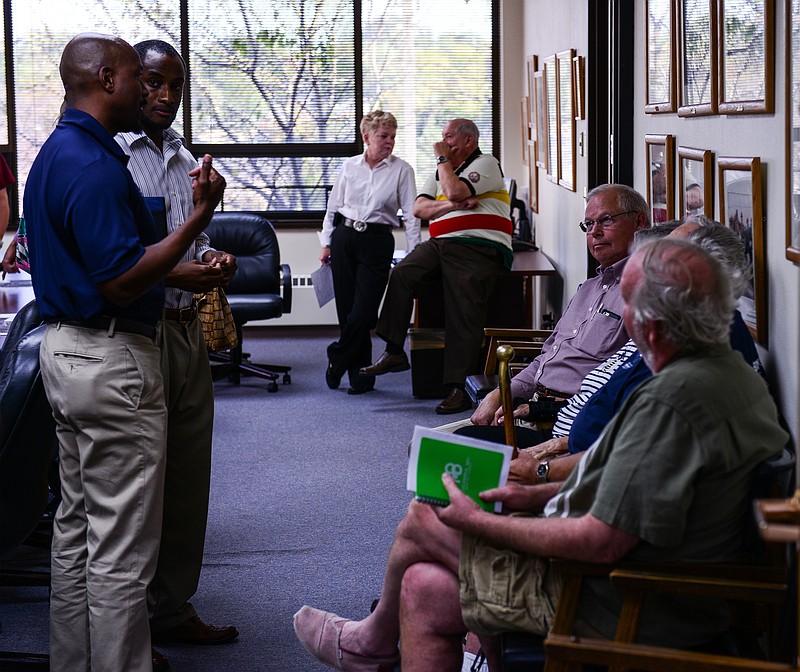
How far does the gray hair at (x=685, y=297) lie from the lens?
6.27ft

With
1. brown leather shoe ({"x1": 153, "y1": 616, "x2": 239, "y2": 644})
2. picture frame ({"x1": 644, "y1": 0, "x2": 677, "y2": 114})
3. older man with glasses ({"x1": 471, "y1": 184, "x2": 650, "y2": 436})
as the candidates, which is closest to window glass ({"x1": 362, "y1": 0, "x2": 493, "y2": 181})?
picture frame ({"x1": 644, "y1": 0, "x2": 677, "y2": 114})

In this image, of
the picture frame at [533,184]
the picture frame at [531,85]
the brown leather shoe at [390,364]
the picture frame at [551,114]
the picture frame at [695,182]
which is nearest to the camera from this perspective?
the picture frame at [695,182]

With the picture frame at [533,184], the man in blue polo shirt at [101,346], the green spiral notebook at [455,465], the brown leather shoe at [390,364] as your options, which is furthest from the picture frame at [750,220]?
the picture frame at [533,184]

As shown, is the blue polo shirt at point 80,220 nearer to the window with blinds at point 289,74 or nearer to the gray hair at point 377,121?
the gray hair at point 377,121

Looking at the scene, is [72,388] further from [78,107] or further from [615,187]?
[615,187]

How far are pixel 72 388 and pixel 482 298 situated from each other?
3861 millimetres

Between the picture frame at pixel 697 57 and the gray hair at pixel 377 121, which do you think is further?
the gray hair at pixel 377 121

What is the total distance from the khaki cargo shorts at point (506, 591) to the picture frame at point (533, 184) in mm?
5959

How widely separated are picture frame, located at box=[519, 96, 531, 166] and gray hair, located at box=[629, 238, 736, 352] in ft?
21.0

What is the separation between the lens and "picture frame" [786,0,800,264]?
7.97ft

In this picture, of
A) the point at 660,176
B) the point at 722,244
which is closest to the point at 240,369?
the point at 660,176

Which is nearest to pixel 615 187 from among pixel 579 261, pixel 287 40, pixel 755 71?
pixel 755 71

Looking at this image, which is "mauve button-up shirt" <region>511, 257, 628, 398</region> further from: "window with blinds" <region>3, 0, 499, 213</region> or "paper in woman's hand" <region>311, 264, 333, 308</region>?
"window with blinds" <region>3, 0, 499, 213</region>

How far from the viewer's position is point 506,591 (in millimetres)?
2100
